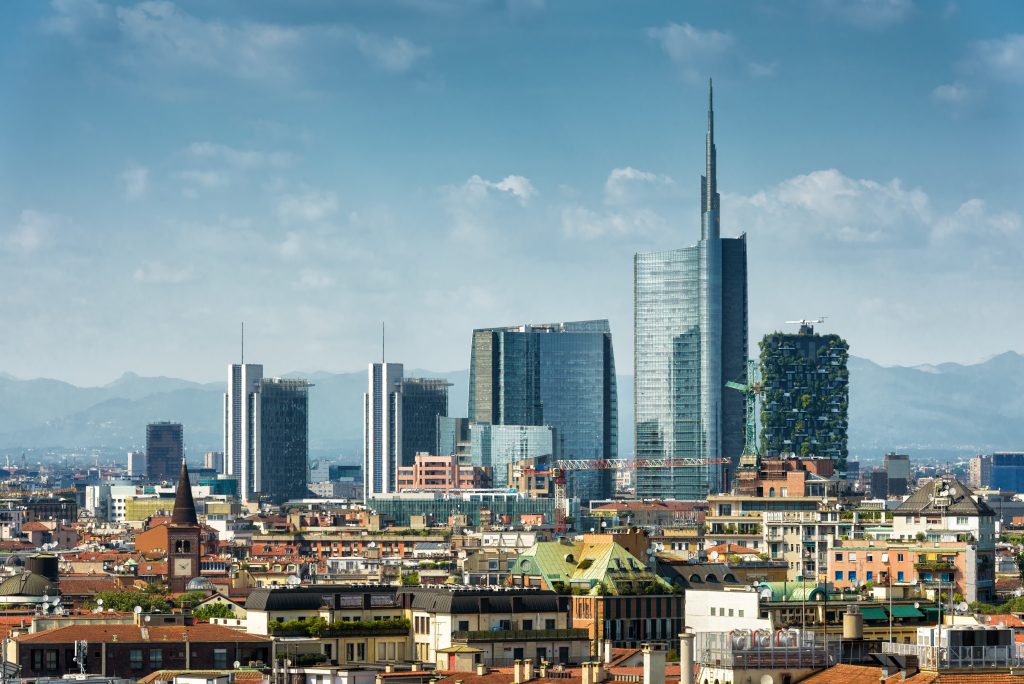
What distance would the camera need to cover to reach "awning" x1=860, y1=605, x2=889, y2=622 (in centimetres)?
11619

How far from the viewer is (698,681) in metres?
54.1

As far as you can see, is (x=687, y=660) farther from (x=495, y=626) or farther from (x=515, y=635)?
(x=495, y=626)

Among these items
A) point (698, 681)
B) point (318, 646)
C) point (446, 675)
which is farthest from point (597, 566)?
point (698, 681)

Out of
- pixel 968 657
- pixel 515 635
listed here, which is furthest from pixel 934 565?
pixel 968 657

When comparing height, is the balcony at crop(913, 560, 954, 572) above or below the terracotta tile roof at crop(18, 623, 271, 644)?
above

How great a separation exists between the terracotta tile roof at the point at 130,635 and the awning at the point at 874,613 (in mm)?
26102

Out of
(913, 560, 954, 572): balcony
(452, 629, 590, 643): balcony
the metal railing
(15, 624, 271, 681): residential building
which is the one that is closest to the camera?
the metal railing

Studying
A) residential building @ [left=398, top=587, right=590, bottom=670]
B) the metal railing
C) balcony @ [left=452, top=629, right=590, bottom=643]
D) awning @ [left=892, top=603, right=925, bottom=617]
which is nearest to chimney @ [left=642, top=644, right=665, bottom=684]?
the metal railing

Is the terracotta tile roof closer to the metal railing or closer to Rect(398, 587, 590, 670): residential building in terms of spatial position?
Rect(398, 587, 590, 670): residential building

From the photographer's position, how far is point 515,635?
112 m

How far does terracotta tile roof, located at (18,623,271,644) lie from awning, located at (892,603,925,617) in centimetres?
2981

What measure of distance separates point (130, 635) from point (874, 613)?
31.9m

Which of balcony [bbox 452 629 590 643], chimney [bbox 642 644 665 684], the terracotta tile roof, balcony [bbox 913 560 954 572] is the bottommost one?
balcony [bbox 452 629 590 643]

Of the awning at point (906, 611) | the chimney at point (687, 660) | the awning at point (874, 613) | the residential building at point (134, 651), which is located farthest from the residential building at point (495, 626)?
the chimney at point (687, 660)
